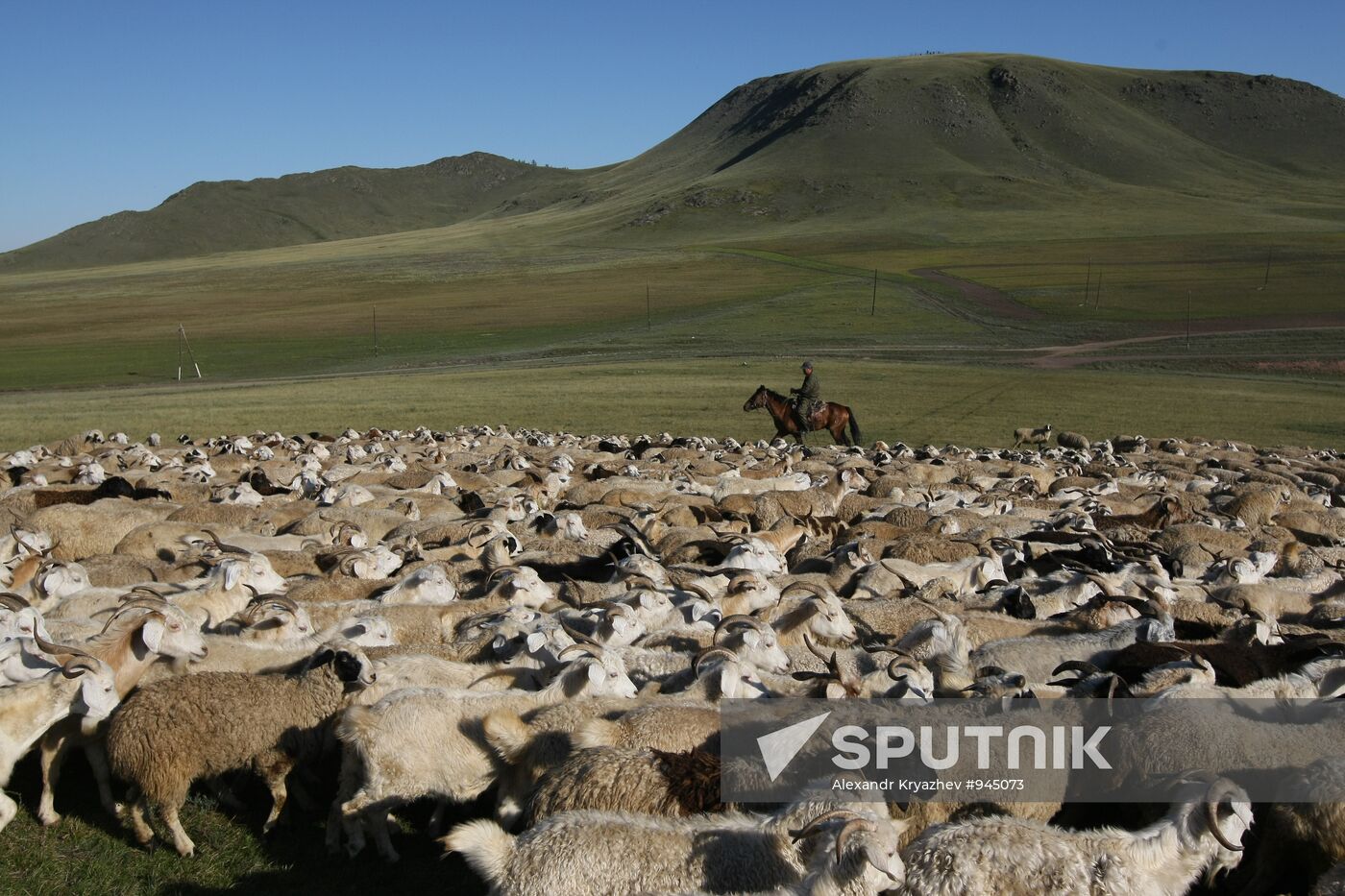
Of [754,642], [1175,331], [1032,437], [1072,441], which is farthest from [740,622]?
[1175,331]

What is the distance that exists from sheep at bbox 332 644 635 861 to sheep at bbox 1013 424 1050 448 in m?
22.6

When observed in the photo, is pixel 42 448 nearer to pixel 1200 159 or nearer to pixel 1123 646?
pixel 1123 646

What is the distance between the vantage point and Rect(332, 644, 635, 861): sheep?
18.6 feet

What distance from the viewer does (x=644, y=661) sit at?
739cm

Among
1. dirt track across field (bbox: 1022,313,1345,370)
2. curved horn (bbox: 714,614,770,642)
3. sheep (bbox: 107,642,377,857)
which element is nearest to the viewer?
sheep (bbox: 107,642,377,857)

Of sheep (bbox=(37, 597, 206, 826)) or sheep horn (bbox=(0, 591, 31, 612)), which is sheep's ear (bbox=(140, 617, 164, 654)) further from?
sheep horn (bbox=(0, 591, 31, 612))

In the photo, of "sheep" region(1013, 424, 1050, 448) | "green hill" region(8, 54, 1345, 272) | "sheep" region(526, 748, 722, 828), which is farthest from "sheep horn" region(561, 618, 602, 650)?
"green hill" region(8, 54, 1345, 272)

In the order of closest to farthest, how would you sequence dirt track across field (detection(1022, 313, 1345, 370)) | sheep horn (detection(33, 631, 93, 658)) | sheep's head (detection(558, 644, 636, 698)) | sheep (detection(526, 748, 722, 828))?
1. sheep (detection(526, 748, 722, 828))
2. sheep horn (detection(33, 631, 93, 658))
3. sheep's head (detection(558, 644, 636, 698))
4. dirt track across field (detection(1022, 313, 1345, 370))

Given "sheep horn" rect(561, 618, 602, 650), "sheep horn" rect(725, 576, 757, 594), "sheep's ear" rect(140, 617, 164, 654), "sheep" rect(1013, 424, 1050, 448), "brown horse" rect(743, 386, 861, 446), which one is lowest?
"sheep" rect(1013, 424, 1050, 448)

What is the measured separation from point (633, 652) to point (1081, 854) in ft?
12.6

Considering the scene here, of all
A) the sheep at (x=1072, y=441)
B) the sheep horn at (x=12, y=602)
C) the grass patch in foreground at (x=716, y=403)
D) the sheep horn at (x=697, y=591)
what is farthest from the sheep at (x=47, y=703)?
the sheep at (x=1072, y=441)

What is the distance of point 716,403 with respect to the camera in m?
34.0

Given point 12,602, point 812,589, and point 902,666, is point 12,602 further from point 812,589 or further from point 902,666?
point 902,666

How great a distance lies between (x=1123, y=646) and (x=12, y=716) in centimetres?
738
